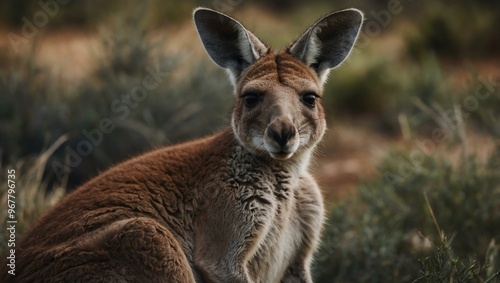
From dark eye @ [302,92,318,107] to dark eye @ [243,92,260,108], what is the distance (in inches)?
13.2

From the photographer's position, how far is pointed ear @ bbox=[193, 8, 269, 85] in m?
5.45

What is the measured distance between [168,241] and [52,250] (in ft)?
2.43

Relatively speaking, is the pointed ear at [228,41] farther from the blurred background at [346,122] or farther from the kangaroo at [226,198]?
the blurred background at [346,122]

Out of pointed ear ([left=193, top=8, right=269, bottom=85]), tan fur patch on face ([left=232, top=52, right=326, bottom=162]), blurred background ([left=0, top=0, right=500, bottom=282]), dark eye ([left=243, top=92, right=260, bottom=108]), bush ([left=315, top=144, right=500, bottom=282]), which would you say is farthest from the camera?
blurred background ([left=0, top=0, right=500, bottom=282])

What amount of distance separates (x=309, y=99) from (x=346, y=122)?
26.1 ft

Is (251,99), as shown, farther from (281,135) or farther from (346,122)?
(346,122)

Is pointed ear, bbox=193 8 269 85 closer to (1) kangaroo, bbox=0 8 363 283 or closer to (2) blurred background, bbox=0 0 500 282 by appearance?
(1) kangaroo, bbox=0 8 363 283

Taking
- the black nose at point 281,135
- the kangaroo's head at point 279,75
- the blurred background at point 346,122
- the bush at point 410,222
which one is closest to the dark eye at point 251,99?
the kangaroo's head at point 279,75

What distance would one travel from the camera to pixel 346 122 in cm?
1316

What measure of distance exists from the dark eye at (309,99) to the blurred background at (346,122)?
0.95 m

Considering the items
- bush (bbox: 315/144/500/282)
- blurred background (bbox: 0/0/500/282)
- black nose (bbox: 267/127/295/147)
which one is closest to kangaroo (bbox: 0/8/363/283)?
black nose (bbox: 267/127/295/147)

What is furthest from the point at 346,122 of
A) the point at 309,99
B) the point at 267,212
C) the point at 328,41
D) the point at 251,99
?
the point at 267,212

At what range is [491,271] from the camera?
609 cm

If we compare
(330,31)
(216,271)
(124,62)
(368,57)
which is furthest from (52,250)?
(368,57)
